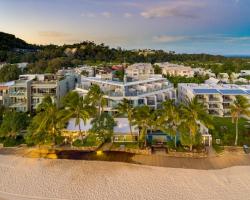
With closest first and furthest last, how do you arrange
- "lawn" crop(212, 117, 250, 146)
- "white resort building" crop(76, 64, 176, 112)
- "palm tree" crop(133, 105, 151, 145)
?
"palm tree" crop(133, 105, 151, 145)
"lawn" crop(212, 117, 250, 146)
"white resort building" crop(76, 64, 176, 112)

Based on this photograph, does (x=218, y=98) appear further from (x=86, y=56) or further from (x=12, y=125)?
(x=86, y=56)

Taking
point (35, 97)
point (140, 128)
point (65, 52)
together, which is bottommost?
point (140, 128)

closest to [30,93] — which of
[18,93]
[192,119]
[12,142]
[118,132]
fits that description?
[18,93]

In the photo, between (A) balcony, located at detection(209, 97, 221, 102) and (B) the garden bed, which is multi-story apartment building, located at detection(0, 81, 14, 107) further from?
(A) balcony, located at detection(209, 97, 221, 102)

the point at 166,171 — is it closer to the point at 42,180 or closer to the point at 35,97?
the point at 42,180

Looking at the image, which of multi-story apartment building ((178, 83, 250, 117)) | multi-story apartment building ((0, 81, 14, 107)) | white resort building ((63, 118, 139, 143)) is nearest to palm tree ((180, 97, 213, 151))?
white resort building ((63, 118, 139, 143))

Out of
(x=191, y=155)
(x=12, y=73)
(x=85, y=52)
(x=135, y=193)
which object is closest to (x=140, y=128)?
(x=191, y=155)

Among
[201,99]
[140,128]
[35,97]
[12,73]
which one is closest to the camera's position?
[140,128]
